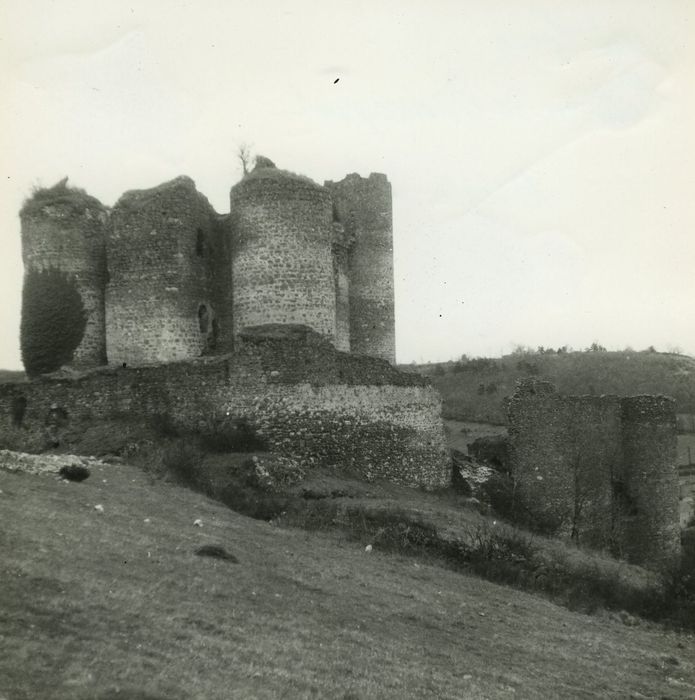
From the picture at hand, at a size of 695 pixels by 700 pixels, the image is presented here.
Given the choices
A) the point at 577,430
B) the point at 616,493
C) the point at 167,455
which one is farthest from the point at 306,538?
the point at 616,493

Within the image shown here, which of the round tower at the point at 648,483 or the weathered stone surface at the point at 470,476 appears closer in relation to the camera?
the weathered stone surface at the point at 470,476

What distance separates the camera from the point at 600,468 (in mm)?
29172

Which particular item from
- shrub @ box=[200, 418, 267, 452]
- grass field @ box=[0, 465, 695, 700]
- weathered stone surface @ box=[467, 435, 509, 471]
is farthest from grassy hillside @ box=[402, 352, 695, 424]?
grass field @ box=[0, 465, 695, 700]

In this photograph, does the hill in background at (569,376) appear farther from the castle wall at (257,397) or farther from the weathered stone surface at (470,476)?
the castle wall at (257,397)

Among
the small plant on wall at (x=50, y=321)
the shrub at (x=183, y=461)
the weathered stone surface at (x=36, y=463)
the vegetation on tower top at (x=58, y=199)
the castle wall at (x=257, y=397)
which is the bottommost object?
the shrub at (x=183, y=461)

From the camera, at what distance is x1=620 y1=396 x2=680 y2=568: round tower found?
30.1 metres

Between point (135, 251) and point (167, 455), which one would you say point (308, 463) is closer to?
point (167, 455)

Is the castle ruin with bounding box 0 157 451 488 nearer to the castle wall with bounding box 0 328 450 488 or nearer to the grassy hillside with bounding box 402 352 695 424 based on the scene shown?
the castle wall with bounding box 0 328 450 488

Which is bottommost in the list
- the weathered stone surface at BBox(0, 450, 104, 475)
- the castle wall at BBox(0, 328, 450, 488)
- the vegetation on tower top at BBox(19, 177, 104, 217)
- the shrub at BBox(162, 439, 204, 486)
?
the shrub at BBox(162, 439, 204, 486)

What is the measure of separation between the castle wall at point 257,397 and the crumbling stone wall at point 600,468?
22.3 ft

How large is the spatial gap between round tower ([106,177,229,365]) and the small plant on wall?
123cm

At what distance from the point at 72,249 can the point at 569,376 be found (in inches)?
2057

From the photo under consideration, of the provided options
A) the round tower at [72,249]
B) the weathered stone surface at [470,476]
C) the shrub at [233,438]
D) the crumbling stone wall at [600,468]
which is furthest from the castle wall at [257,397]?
the crumbling stone wall at [600,468]

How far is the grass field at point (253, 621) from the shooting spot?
768cm
